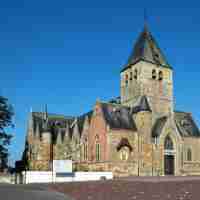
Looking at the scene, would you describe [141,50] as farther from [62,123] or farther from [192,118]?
[62,123]

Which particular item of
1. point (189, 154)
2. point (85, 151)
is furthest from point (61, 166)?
point (189, 154)

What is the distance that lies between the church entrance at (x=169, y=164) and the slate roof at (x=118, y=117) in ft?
21.6

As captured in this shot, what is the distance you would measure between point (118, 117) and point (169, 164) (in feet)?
33.1

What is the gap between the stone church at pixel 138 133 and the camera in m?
46.0

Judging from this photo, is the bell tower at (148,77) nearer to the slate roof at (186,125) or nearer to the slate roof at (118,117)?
the slate roof at (186,125)

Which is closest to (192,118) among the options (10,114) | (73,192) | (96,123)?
(96,123)

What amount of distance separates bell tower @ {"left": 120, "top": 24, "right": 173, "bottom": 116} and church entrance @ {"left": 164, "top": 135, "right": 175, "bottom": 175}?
5.28m

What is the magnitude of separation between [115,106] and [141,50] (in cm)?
1096

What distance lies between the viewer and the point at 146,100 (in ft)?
164

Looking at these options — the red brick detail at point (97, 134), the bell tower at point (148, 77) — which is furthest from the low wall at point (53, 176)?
the bell tower at point (148, 77)

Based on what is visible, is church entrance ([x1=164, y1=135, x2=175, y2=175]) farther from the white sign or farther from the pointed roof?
the white sign

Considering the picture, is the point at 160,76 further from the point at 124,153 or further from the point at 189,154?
the point at 124,153

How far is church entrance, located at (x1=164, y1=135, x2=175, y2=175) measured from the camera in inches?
1911

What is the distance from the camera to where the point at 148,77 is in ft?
172
